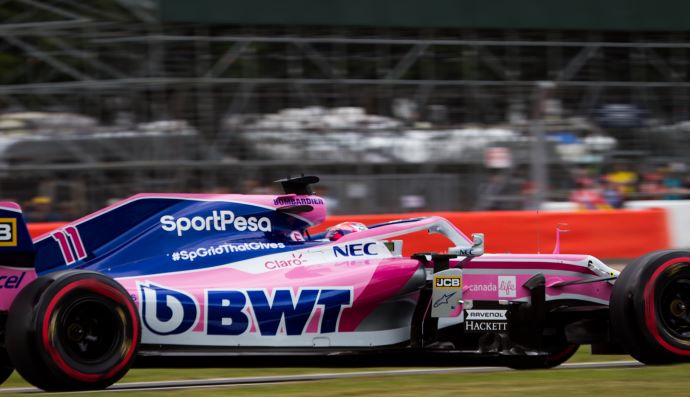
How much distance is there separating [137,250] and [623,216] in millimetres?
11012

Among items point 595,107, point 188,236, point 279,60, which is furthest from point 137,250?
point 595,107

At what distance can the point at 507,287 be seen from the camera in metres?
8.16

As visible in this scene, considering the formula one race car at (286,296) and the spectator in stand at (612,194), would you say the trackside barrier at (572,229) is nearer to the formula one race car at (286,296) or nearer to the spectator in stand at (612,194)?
the spectator in stand at (612,194)

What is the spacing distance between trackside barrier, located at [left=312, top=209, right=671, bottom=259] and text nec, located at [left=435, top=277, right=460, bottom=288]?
26.3ft

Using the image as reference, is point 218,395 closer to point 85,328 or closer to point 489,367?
point 85,328

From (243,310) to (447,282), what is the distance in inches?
58.3

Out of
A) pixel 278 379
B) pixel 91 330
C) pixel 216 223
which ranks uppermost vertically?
pixel 216 223

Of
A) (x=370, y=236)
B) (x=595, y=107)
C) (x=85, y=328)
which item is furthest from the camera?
(x=595, y=107)

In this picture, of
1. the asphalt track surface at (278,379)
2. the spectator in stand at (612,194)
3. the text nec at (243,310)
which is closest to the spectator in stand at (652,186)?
the spectator in stand at (612,194)

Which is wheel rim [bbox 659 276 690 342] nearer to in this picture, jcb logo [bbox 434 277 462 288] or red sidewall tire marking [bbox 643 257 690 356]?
red sidewall tire marking [bbox 643 257 690 356]

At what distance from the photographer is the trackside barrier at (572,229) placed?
53.9 ft

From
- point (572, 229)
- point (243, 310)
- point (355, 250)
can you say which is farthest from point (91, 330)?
point (572, 229)

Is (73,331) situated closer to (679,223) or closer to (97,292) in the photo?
(97,292)

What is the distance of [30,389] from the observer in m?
7.63
